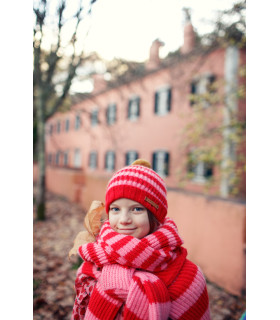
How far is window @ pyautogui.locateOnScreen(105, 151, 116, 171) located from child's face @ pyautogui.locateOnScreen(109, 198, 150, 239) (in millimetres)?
11329

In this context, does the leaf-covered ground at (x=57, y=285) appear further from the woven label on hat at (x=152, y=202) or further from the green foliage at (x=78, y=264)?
the woven label on hat at (x=152, y=202)

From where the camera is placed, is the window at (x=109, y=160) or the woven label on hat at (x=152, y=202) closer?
the woven label on hat at (x=152, y=202)

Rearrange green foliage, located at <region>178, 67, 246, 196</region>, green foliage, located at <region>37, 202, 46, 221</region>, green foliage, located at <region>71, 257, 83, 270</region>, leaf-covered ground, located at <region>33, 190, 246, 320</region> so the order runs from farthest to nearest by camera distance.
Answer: green foliage, located at <region>37, 202, 46, 221</region> → green foliage, located at <region>178, 67, 246, 196</region> → green foliage, located at <region>71, 257, 83, 270</region> → leaf-covered ground, located at <region>33, 190, 246, 320</region>

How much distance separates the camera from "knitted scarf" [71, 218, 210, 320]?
0.97 meters

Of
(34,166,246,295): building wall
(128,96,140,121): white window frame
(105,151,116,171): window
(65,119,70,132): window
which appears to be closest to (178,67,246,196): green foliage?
(34,166,246,295): building wall

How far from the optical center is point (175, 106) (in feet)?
29.6

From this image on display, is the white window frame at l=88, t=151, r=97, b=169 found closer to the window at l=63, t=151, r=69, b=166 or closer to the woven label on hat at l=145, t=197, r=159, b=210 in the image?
the window at l=63, t=151, r=69, b=166

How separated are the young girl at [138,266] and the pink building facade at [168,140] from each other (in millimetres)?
1468

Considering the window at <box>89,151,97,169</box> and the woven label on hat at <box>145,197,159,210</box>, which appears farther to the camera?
the window at <box>89,151,97,169</box>

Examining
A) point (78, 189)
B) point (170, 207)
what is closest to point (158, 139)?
point (78, 189)

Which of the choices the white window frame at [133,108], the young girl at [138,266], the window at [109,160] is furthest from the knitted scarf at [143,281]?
the window at [109,160]

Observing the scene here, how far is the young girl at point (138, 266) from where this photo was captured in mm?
987
